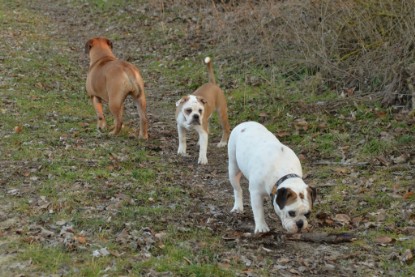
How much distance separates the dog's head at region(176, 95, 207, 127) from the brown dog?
88 centimetres

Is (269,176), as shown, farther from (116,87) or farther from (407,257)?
(116,87)

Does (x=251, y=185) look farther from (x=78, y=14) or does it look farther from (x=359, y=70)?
(x=78, y=14)

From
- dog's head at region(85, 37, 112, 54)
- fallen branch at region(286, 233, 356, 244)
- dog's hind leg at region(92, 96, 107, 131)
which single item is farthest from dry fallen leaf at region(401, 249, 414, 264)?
dog's head at region(85, 37, 112, 54)

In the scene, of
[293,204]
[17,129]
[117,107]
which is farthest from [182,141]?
[293,204]

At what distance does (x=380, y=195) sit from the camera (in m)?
8.06

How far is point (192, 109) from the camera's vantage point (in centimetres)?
1011

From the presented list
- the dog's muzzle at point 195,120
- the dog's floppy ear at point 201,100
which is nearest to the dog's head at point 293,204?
the dog's muzzle at point 195,120

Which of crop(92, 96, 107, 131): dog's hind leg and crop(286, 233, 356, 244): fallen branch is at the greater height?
crop(92, 96, 107, 131): dog's hind leg

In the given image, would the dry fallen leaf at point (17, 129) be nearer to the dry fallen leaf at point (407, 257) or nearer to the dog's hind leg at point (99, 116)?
the dog's hind leg at point (99, 116)

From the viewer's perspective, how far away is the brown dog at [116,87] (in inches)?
419

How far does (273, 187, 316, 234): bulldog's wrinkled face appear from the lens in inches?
246

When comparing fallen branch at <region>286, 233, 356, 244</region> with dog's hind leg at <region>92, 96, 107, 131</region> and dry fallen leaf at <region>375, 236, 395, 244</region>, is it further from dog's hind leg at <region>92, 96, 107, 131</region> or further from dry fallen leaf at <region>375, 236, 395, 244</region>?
dog's hind leg at <region>92, 96, 107, 131</region>

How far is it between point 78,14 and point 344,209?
16.8 meters

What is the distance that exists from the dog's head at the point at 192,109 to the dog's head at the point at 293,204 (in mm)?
3873
